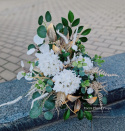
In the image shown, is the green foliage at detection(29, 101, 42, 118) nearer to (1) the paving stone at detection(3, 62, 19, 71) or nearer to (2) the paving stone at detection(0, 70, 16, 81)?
(2) the paving stone at detection(0, 70, 16, 81)

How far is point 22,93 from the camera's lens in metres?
1.76

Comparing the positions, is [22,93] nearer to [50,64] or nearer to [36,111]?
[36,111]

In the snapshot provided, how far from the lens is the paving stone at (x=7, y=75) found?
2379 millimetres

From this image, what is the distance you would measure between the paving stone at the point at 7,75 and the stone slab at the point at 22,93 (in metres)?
0.43

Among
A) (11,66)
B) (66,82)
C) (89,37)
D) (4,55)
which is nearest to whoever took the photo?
(66,82)

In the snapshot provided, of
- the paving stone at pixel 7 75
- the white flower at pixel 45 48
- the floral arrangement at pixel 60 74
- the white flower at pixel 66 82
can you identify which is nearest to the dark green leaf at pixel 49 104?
the floral arrangement at pixel 60 74

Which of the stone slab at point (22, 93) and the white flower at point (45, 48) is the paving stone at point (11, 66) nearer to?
the stone slab at point (22, 93)

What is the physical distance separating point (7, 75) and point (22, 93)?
0.84 m

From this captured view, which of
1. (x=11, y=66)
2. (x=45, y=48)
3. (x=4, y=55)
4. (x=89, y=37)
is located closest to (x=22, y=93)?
(x=45, y=48)

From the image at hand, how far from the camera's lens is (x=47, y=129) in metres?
1.63

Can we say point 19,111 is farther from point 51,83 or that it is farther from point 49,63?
point 49,63

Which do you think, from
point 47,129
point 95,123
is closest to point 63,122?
point 47,129

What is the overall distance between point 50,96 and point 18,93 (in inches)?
22.6

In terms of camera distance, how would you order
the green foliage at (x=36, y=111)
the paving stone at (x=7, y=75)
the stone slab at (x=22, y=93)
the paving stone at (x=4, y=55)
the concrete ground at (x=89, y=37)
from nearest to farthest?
the green foliage at (x=36, y=111), the stone slab at (x=22, y=93), the paving stone at (x=7, y=75), the concrete ground at (x=89, y=37), the paving stone at (x=4, y=55)
